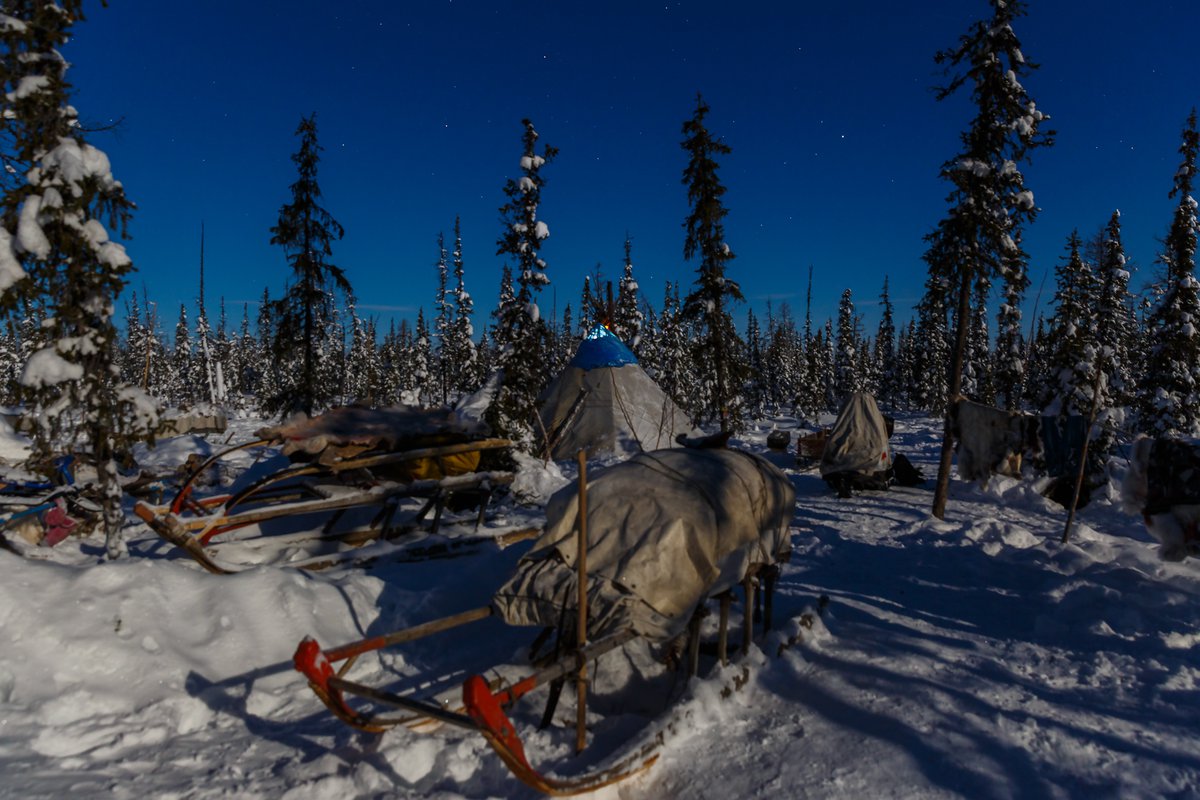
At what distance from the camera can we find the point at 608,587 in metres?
4.79

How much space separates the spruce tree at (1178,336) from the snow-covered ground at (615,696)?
17.4 metres

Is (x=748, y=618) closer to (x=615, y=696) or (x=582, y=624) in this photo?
(x=615, y=696)

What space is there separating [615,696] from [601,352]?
18.2m

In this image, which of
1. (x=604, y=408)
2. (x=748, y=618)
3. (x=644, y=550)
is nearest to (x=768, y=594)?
(x=748, y=618)

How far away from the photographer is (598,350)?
2325 cm

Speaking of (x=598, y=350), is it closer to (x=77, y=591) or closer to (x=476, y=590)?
(x=476, y=590)

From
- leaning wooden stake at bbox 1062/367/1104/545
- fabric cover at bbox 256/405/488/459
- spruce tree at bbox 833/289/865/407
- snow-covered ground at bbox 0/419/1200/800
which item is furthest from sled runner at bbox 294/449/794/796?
spruce tree at bbox 833/289/865/407

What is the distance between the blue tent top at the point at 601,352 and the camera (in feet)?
75.3

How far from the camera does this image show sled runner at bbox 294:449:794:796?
4.04 meters

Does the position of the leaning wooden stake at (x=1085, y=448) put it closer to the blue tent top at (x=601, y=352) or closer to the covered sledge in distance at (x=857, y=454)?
the covered sledge in distance at (x=857, y=454)

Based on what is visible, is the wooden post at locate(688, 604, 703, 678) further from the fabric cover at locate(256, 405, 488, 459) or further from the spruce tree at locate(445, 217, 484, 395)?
the spruce tree at locate(445, 217, 484, 395)

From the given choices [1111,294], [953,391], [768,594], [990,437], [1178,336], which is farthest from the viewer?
[1111,294]

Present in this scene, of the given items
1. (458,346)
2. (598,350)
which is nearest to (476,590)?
(598,350)

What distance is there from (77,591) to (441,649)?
3.17 m
